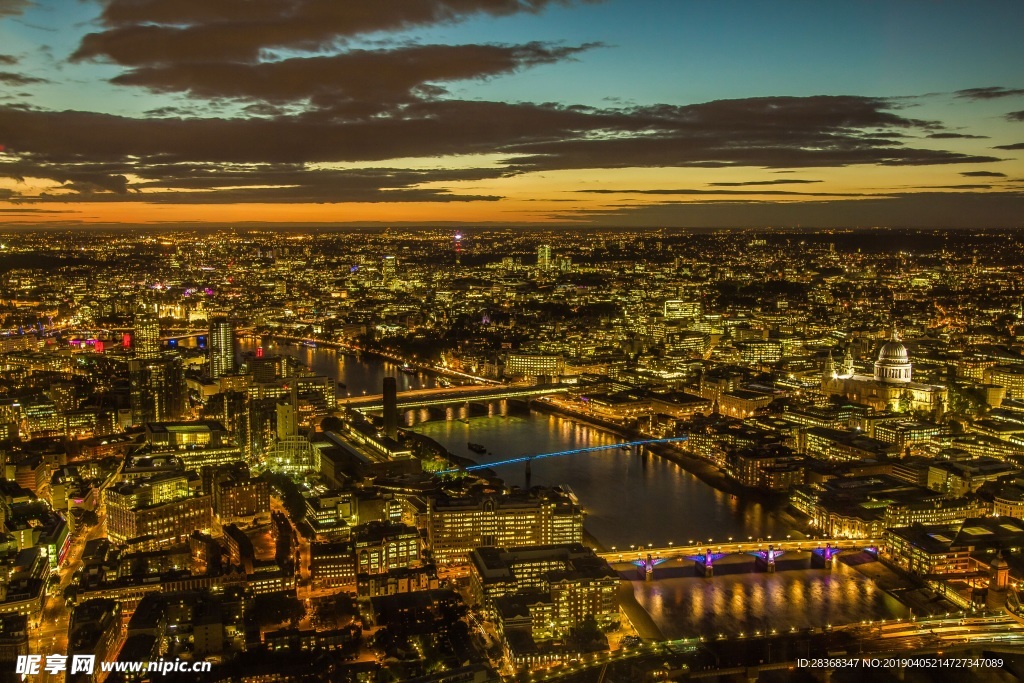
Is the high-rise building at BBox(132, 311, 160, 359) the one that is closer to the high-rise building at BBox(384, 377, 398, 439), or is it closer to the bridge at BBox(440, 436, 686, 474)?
the high-rise building at BBox(384, 377, 398, 439)

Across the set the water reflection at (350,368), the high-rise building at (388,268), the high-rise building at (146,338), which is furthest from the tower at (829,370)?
the high-rise building at (388,268)

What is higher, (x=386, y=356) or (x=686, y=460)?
(x=686, y=460)

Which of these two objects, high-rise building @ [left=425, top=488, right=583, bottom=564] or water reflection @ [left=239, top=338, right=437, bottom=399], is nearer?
high-rise building @ [left=425, top=488, right=583, bottom=564]

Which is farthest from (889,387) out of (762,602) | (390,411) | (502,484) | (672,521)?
(762,602)

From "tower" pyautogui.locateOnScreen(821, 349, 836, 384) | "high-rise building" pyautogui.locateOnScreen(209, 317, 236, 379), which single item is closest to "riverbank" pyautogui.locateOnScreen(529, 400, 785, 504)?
"tower" pyautogui.locateOnScreen(821, 349, 836, 384)

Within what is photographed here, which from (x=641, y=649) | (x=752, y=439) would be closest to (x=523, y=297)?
(x=752, y=439)

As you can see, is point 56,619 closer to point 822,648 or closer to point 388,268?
point 822,648
